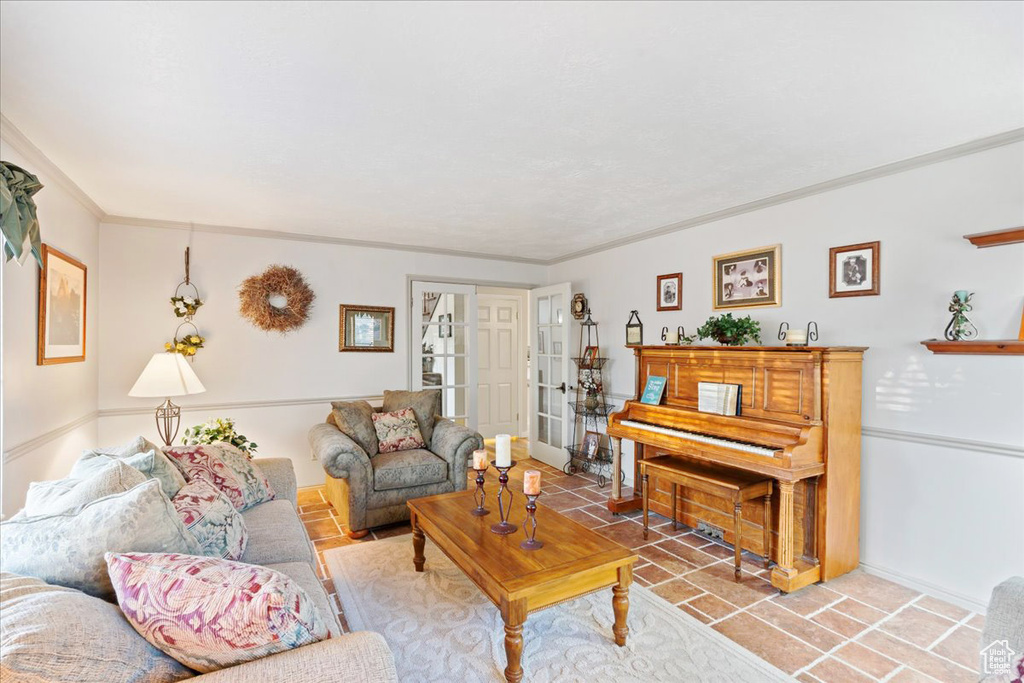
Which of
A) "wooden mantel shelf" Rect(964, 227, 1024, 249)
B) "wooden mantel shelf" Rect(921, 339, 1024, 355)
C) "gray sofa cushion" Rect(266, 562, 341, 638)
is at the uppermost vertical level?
"wooden mantel shelf" Rect(964, 227, 1024, 249)

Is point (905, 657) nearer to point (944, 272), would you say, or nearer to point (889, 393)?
point (889, 393)

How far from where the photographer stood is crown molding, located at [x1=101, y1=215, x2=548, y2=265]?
3939 millimetres

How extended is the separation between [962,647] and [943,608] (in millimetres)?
379

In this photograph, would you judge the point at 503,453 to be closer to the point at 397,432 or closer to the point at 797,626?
the point at 797,626

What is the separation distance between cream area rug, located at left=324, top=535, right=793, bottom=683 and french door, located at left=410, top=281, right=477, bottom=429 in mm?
2540

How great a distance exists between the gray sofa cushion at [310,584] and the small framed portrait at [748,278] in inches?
127

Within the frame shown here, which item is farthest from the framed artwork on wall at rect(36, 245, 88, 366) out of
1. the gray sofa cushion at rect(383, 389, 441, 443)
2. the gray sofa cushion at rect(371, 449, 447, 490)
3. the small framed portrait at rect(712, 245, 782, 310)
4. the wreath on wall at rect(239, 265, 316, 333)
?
the small framed portrait at rect(712, 245, 782, 310)

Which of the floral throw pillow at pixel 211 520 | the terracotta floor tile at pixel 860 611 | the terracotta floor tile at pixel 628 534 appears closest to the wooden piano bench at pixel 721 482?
the terracotta floor tile at pixel 628 534

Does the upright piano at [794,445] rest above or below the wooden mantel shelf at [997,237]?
below

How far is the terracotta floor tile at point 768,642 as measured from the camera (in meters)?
2.09

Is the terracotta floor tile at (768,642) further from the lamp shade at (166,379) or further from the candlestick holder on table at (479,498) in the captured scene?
the lamp shade at (166,379)

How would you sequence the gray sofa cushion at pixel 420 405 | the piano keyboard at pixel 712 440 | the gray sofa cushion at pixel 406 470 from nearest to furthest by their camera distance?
the piano keyboard at pixel 712 440, the gray sofa cushion at pixel 406 470, the gray sofa cushion at pixel 420 405

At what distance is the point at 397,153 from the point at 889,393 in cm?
307

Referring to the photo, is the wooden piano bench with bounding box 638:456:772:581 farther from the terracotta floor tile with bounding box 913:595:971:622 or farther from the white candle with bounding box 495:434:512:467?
the white candle with bounding box 495:434:512:467
